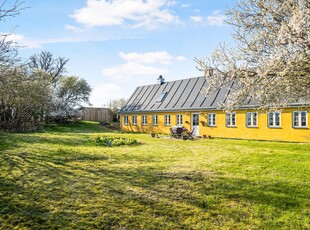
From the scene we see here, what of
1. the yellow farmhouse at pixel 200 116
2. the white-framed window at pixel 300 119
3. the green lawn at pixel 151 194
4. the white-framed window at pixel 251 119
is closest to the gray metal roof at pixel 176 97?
the yellow farmhouse at pixel 200 116

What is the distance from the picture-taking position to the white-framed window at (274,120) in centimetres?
1607

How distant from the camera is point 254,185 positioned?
221 inches

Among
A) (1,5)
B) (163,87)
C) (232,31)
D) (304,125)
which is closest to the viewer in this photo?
(1,5)

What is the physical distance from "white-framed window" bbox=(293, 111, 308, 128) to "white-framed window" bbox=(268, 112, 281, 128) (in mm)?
943

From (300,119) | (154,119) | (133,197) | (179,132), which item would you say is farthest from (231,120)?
(133,197)

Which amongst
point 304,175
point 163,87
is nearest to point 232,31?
point 304,175

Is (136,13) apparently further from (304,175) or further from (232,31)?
(304,175)

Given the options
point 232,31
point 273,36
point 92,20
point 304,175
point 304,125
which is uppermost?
point 92,20

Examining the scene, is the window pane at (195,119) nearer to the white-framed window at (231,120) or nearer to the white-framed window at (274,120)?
the white-framed window at (231,120)

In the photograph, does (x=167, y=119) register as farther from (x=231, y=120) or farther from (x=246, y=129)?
(x=246, y=129)

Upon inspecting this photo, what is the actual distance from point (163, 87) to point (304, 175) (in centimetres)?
2110

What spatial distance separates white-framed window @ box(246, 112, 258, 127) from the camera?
17158 millimetres

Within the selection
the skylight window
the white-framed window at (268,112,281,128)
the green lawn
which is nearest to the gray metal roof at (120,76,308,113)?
the skylight window

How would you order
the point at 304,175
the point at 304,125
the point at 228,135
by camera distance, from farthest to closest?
the point at 228,135, the point at 304,125, the point at 304,175
